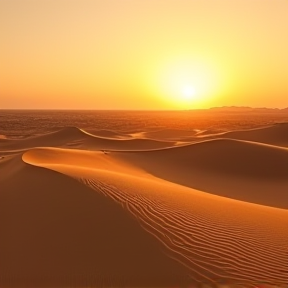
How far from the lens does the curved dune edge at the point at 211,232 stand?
4176 millimetres

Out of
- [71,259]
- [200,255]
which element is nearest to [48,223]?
[71,259]

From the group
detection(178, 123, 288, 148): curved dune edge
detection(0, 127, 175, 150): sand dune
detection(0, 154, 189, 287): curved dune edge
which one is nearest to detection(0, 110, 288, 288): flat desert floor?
detection(0, 154, 189, 287): curved dune edge

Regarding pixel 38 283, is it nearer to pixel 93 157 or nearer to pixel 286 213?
pixel 286 213

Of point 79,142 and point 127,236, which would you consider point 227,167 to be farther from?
point 79,142

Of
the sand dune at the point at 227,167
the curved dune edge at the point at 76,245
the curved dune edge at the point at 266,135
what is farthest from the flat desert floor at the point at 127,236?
the curved dune edge at the point at 266,135

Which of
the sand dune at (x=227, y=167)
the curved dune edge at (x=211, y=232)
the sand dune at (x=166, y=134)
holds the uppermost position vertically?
the curved dune edge at (x=211, y=232)

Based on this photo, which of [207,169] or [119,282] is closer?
[119,282]

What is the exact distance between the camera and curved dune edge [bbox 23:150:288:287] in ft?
13.7

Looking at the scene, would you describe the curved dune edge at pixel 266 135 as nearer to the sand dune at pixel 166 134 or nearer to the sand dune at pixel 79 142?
the sand dune at pixel 79 142

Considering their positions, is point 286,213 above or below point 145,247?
below

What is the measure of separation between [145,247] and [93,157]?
422 inches

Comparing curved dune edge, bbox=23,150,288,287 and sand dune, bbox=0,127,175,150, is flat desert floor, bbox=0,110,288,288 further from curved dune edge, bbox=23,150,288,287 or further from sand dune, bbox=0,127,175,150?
sand dune, bbox=0,127,175,150

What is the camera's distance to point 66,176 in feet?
25.5

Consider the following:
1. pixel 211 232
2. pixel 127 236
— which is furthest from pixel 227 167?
pixel 127 236
